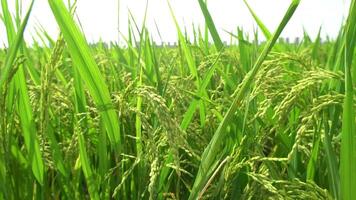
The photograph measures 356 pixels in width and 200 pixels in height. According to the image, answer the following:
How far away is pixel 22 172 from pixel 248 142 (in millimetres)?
436

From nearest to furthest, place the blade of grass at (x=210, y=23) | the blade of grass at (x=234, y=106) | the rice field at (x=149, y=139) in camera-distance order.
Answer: the blade of grass at (x=234, y=106), the rice field at (x=149, y=139), the blade of grass at (x=210, y=23)

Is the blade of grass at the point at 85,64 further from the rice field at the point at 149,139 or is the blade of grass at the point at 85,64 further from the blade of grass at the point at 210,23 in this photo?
the blade of grass at the point at 210,23

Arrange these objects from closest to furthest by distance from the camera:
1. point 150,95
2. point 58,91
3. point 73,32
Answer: point 150,95 < point 73,32 < point 58,91

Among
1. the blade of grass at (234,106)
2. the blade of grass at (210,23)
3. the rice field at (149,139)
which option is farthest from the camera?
the blade of grass at (210,23)

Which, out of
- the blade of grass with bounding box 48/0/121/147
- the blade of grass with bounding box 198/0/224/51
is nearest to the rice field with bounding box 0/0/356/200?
the blade of grass with bounding box 48/0/121/147

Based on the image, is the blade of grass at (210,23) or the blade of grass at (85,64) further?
the blade of grass at (210,23)

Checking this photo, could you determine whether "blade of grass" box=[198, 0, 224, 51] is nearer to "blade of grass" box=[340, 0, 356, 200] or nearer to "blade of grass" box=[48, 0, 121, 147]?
"blade of grass" box=[48, 0, 121, 147]

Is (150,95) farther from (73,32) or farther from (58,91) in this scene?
(58,91)

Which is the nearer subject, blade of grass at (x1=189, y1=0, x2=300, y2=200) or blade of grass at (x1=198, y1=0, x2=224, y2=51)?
blade of grass at (x1=189, y1=0, x2=300, y2=200)

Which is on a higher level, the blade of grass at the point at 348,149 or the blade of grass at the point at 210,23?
the blade of grass at the point at 210,23

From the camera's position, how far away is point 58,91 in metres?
0.91

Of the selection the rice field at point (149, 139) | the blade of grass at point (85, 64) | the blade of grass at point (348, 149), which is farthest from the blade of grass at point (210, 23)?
the blade of grass at point (348, 149)

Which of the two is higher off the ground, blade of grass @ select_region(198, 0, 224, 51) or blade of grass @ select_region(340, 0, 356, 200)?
blade of grass @ select_region(198, 0, 224, 51)

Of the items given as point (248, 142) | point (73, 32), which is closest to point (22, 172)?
point (73, 32)
